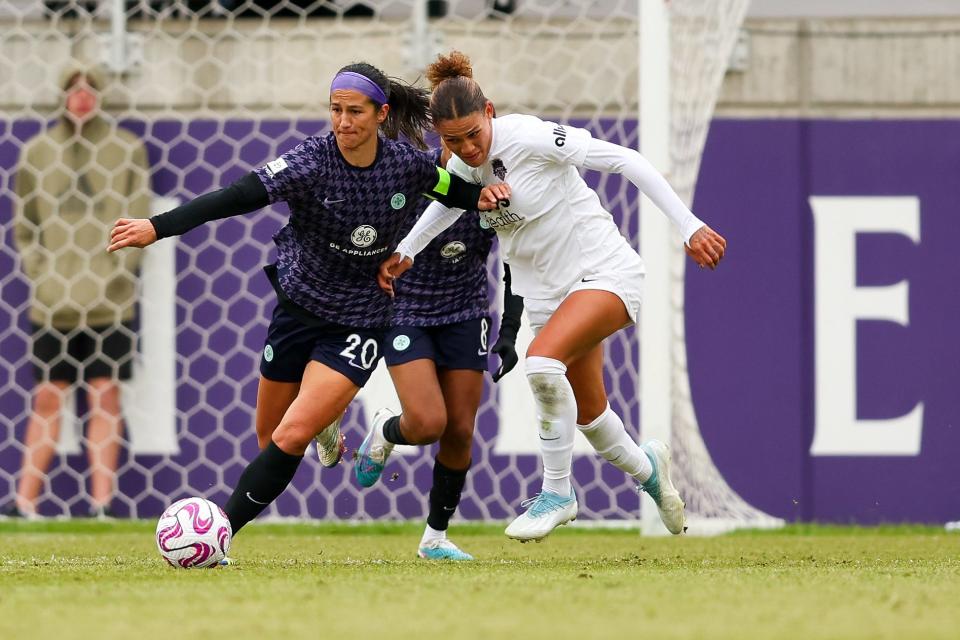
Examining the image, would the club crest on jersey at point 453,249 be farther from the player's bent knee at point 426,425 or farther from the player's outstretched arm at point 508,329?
the player's bent knee at point 426,425

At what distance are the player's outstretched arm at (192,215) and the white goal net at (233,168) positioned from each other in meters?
3.26

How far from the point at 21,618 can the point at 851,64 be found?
606cm

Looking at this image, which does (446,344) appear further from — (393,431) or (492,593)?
(492,593)

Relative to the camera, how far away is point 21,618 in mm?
3502

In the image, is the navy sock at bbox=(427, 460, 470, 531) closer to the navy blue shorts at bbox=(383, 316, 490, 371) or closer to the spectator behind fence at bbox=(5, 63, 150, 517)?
the navy blue shorts at bbox=(383, 316, 490, 371)

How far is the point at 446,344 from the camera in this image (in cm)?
588

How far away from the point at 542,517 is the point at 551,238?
3.15 feet

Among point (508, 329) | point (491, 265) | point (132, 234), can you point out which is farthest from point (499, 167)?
point (491, 265)

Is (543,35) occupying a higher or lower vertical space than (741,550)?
higher

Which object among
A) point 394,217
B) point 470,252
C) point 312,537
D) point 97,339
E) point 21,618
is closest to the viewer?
point 21,618

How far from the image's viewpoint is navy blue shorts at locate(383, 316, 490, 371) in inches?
229

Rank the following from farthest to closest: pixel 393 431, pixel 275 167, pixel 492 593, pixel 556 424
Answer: pixel 393 431 < pixel 556 424 < pixel 275 167 < pixel 492 593

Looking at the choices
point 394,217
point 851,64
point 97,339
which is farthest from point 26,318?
point 851,64

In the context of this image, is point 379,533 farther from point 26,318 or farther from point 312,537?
point 26,318
